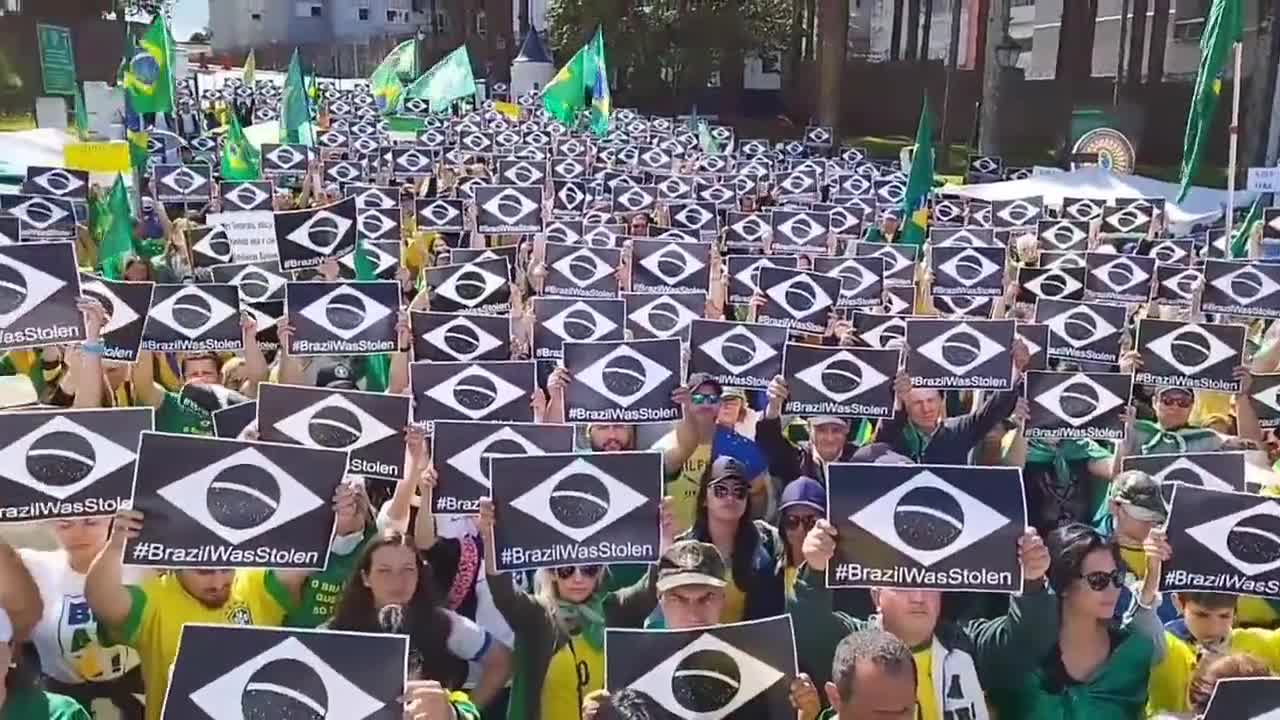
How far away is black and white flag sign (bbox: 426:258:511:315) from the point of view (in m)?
9.50

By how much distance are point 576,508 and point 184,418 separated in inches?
125

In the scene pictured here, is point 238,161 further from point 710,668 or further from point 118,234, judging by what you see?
point 710,668

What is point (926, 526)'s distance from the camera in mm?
4395

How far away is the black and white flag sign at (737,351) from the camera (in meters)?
7.40

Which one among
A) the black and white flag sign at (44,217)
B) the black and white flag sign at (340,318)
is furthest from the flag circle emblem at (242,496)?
the black and white flag sign at (44,217)

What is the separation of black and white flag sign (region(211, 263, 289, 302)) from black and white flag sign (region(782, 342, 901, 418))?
14.9 feet

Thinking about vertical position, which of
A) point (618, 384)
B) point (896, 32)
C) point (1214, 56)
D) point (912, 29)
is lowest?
point (618, 384)

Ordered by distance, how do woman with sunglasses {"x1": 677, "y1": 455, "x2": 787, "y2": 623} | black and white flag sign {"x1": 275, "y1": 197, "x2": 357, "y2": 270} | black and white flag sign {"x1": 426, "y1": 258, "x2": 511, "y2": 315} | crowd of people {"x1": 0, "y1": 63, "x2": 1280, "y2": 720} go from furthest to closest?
black and white flag sign {"x1": 275, "y1": 197, "x2": 357, "y2": 270}, black and white flag sign {"x1": 426, "y1": 258, "x2": 511, "y2": 315}, woman with sunglasses {"x1": 677, "y1": 455, "x2": 787, "y2": 623}, crowd of people {"x1": 0, "y1": 63, "x2": 1280, "y2": 720}

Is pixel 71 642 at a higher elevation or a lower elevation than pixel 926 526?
lower

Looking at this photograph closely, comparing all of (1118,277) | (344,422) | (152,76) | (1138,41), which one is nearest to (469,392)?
(344,422)

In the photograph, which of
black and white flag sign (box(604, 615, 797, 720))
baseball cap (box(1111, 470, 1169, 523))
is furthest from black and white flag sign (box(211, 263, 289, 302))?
black and white flag sign (box(604, 615, 797, 720))

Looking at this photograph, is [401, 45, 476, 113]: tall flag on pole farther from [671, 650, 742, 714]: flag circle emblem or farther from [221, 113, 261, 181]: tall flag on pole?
[671, 650, 742, 714]: flag circle emblem

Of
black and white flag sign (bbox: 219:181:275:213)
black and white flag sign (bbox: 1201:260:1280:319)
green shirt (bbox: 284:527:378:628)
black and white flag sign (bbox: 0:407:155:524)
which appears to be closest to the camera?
black and white flag sign (bbox: 0:407:155:524)

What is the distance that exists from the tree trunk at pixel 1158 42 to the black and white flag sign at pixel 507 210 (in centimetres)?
2688
